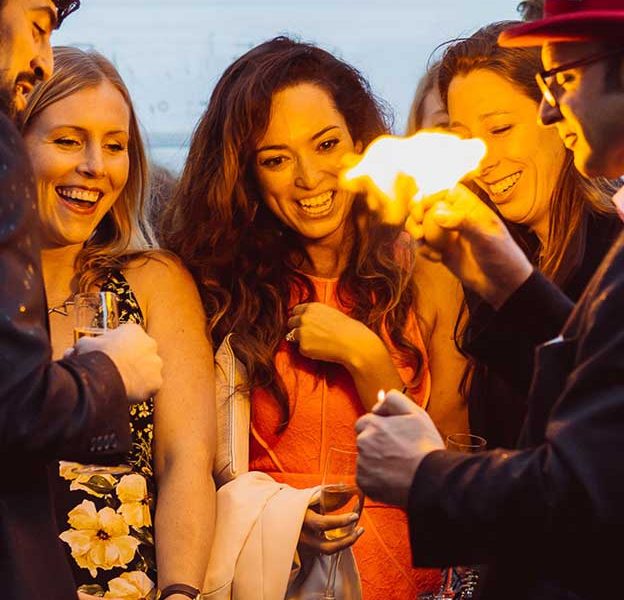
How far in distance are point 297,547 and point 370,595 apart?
332mm

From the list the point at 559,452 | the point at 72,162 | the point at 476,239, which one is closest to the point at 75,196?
the point at 72,162

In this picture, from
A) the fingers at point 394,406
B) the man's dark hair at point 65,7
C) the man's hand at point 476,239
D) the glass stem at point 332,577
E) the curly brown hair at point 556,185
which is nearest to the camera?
the fingers at point 394,406

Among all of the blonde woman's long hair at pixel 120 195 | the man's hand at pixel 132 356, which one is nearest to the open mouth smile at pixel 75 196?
the blonde woman's long hair at pixel 120 195

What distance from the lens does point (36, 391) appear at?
197 cm

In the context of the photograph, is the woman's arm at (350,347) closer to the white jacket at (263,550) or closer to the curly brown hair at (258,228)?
the curly brown hair at (258,228)

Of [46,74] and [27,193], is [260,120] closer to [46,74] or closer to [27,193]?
[46,74]

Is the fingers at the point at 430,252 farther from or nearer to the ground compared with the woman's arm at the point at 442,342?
farther from the ground

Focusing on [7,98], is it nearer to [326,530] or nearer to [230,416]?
[326,530]

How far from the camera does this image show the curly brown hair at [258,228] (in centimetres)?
371

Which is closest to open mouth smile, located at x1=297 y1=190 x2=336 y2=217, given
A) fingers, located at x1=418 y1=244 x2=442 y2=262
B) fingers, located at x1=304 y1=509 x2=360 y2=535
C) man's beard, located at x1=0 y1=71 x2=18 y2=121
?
fingers, located at x1=304 y1=509 x2=360 y2=535

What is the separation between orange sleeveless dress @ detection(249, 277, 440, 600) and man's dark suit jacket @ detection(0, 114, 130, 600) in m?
1.29

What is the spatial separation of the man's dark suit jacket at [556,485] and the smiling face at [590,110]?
0.79 feet

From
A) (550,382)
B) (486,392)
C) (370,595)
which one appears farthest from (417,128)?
(550,382)

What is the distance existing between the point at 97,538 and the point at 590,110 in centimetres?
178
